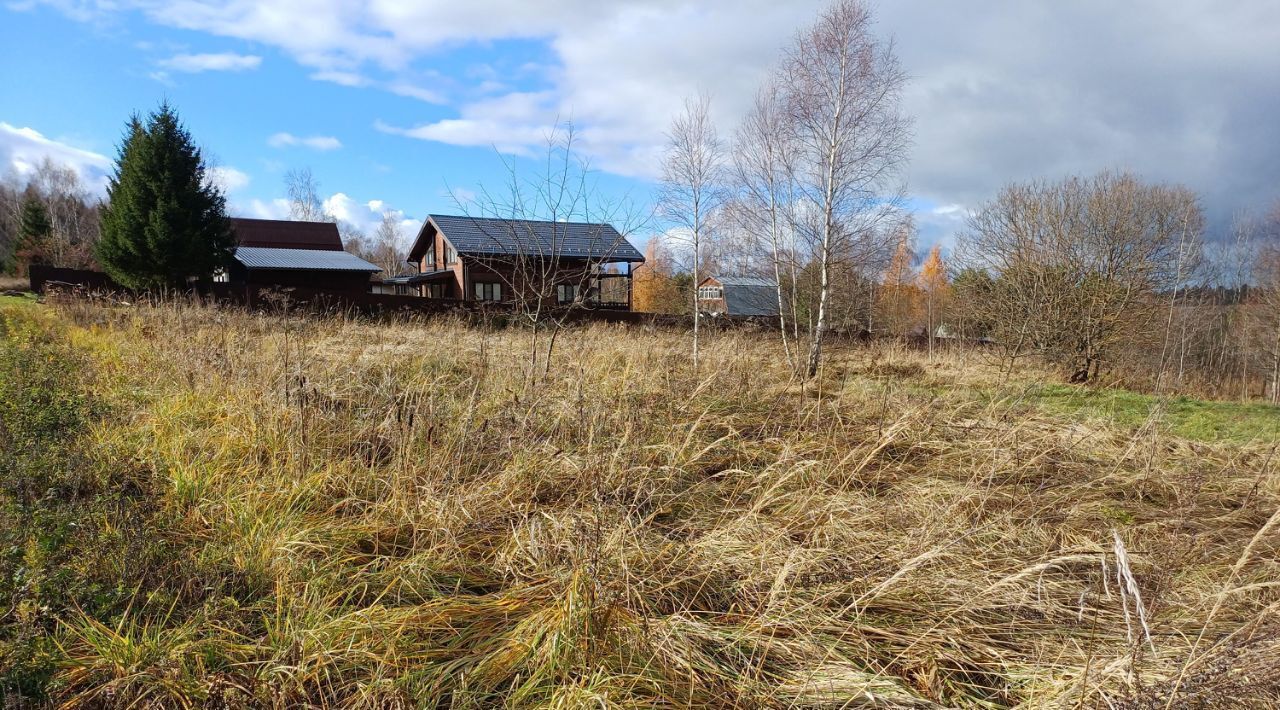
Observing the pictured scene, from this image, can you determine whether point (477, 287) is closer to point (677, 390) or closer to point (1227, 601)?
point (677, 390)

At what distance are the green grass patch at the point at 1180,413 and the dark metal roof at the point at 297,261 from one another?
28.3 metres

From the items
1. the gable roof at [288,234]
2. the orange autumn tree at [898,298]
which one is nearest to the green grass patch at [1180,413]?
the orange autumn tree at [898,298]

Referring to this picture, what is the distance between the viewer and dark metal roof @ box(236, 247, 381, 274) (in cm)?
2819

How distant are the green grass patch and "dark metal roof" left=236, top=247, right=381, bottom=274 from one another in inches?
1113

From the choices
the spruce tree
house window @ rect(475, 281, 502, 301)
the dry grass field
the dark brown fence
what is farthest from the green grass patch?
the spruce tree

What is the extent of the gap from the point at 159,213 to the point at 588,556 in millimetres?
27026

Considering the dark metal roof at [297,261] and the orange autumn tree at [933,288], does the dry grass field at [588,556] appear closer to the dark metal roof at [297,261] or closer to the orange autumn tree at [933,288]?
the dark metal roof at [297,261]

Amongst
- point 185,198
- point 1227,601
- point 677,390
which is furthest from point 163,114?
point 1227,601

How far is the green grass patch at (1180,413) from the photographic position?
7215 mm

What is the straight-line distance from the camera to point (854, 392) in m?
7.88

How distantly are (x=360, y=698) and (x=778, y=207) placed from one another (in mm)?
12364

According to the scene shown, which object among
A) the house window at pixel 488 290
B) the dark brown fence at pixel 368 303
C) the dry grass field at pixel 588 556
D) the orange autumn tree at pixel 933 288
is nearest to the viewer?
the dry grass field at pixel 588 556

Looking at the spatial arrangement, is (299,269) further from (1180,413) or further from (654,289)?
(1180,413)

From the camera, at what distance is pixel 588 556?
8.46 ft
